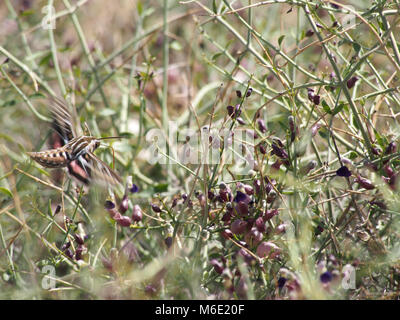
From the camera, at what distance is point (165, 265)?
3.90 ft

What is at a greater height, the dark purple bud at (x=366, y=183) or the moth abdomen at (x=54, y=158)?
the moth abdomen at (x=54, y=158)

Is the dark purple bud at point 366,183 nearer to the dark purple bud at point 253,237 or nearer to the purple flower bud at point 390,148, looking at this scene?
the purple flower bud at point 390,148

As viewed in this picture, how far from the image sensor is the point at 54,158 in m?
1.32

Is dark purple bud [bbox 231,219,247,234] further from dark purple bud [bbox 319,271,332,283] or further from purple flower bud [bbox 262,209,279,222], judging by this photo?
dark purple bud [bbox 319,271,332,283]

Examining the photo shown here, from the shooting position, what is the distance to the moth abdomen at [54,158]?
1324 mm

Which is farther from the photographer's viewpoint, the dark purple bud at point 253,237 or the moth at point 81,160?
the moth at point 81,160

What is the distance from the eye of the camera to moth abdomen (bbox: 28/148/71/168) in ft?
4.34

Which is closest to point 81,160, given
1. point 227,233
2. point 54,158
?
point 54,158

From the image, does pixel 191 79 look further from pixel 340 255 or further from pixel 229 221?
pixel 340 255

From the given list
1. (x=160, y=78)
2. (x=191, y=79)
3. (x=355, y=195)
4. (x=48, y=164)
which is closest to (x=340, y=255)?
(x=355, y=195)

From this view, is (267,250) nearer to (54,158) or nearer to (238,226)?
(238,226)

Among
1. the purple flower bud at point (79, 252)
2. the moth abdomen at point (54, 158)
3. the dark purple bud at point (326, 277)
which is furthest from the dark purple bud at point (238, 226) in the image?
the moth abdomen at point (54, 158)
